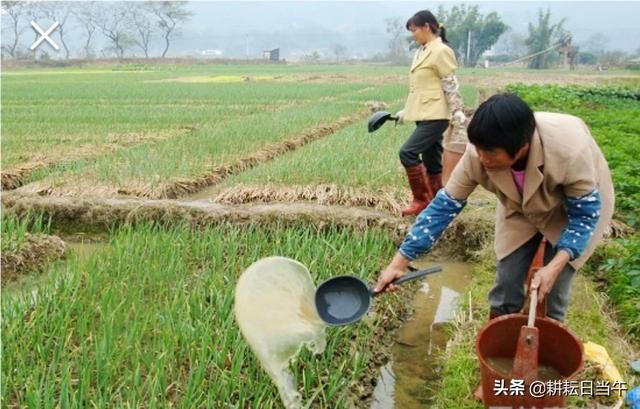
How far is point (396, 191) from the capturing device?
521cm

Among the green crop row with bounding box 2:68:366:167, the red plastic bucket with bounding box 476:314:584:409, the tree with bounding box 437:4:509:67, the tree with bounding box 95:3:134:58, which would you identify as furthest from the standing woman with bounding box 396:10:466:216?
the tree with bounding box 95:3:134:58

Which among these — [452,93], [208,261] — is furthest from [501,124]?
[452,93]

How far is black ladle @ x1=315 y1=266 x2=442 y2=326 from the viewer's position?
2467 mm

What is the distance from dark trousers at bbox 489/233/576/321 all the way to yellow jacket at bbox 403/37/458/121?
2.25 m

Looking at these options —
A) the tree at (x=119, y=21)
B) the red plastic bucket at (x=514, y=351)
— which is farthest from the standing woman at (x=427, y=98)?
the tree at (x=119, y=21)

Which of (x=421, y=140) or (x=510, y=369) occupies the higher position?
(x=421, y=140)

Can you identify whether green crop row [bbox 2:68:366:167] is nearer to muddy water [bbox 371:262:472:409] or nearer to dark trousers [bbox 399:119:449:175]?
dark trousers [bbox 399:119:449:175]

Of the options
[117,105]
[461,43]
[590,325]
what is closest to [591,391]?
[590,325]

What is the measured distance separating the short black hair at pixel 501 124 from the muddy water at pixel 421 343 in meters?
1.30

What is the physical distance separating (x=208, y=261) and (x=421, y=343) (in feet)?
4.46

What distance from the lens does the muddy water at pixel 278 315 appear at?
2.17m

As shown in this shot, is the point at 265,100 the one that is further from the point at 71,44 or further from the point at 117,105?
the point at 71,44

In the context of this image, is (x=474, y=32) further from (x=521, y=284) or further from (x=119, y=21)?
(x=119, y=21)

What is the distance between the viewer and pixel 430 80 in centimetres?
454
